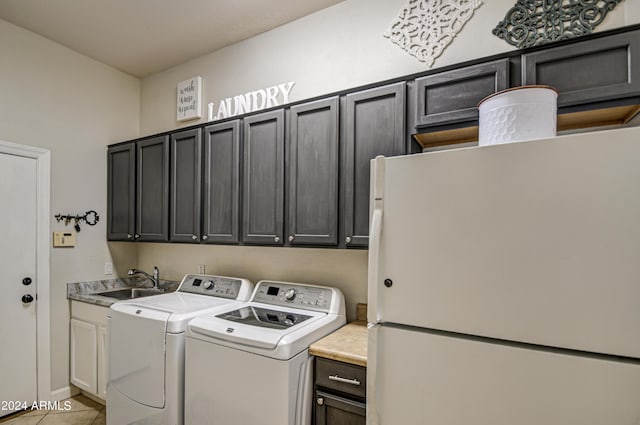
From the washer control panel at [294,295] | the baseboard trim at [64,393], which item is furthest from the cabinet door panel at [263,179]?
the baseboard trim at [64,393]

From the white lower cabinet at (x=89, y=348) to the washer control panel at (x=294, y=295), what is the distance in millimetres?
1286

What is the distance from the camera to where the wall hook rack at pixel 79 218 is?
2.80m

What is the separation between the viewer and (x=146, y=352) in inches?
77.7

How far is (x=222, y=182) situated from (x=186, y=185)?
15.3 inches

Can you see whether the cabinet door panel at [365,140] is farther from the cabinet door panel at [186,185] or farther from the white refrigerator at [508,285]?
the cabinet door panel at [186,185]

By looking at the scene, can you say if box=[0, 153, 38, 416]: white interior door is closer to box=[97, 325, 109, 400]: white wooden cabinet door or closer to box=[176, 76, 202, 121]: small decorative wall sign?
box=[97, 325, 109, 400]: white wooden cabinet door

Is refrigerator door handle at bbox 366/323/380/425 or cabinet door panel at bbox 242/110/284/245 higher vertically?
cabinet door panel at bbox 242/110/284/245

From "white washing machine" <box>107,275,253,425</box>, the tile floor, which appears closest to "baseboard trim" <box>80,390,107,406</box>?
the tile floor

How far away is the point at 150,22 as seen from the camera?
2.50 metres

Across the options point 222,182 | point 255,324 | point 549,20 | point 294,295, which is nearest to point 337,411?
point 255,324

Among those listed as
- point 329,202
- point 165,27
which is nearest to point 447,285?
point 329,202

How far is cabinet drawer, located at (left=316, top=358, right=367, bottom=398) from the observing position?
1523 millimetres

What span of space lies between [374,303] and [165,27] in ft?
8.56

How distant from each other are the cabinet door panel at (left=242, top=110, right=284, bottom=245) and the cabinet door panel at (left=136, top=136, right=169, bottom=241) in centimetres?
86
